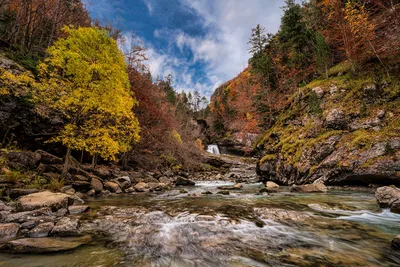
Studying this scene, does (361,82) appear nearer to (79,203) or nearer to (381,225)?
(381,225)

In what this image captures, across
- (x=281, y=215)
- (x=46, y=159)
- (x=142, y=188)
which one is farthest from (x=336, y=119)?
(x=46, y=159)

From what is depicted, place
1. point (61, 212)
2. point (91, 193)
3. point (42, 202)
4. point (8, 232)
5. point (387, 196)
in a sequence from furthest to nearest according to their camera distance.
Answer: point (91, 193), point (387, 196), point (42, 202), point (61, 212), point (8, 232)

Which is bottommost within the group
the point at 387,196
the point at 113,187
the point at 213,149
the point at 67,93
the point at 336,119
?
the point at 113,187

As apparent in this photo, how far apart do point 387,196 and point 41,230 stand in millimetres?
10598

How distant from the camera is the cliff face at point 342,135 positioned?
32.2 ft

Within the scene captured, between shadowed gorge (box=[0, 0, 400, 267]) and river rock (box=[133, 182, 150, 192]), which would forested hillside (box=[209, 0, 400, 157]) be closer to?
shadowed gorge (box=[0, 0, 400, 267])

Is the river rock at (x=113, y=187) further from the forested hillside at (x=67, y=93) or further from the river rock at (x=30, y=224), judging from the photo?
the river rock at (x=30, y=224)

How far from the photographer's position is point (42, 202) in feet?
20.5

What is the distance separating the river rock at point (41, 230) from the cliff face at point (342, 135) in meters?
13.0

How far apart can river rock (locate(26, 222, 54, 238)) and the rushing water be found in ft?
3.01

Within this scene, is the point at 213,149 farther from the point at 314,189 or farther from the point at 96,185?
the point at 96,185

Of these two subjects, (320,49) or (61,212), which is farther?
(320,49)

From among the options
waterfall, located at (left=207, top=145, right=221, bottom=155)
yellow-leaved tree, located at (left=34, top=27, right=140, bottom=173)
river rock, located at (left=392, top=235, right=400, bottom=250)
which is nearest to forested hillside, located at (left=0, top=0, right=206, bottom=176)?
yellow-leaved tree, located at (left=34, top=27, right=140, bottom=173)

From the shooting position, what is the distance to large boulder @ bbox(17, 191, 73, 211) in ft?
19.8
